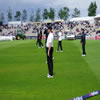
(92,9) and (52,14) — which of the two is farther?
(52,14)

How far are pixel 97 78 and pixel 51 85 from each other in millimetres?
2158

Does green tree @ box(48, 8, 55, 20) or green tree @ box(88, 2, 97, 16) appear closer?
green tree @ box(88, 2, 97, 16)

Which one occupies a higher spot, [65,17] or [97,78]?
[65,17]

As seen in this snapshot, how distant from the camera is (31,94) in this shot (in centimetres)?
647

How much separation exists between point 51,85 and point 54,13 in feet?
339

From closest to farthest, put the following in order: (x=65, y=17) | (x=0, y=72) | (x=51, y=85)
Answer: (x=51, y=85) < (x=0, y=72) < (x=65, y=17)

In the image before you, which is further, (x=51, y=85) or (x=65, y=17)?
(x=65, y=17)

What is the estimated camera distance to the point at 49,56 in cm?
855

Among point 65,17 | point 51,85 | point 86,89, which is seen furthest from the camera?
point 65,17

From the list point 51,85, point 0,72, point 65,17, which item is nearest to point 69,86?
point 51,85

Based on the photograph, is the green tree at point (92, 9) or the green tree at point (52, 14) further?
the green tree at point (52, 14)

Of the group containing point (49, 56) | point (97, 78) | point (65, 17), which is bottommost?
point (97, 78)

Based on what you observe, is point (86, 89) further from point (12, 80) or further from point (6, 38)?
point (6, 38)

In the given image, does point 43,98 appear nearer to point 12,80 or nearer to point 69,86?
point 69,86
